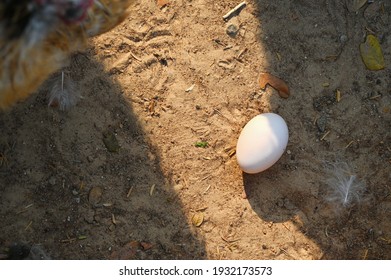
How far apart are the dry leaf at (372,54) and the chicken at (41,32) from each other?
1654 mm

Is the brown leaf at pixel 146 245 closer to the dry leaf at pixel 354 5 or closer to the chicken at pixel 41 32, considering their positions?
the chicken at pixel 41 32

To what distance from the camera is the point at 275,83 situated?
10.9 ft

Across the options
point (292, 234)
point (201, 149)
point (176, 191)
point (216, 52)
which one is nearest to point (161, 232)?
point (176, 191)

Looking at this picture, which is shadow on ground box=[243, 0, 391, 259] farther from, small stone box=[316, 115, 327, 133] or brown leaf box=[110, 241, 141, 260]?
brown leaf box=[110, 241, 141, 260]

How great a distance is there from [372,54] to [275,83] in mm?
597

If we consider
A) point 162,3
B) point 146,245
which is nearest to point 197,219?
point 146,245

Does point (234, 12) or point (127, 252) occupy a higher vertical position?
point (234, 12)

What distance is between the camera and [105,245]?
3.17m

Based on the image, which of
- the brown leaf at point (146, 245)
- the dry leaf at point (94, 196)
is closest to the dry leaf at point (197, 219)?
the brown leaf at point (146, 245)

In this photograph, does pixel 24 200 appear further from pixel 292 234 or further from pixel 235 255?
pixel 292 234

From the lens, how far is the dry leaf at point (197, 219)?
3229 millimetres

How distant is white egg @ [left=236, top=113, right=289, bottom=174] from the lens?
10.0 feet

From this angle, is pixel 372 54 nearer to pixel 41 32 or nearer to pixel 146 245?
pixel 146 245

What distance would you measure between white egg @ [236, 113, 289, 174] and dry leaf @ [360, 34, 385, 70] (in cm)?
68
